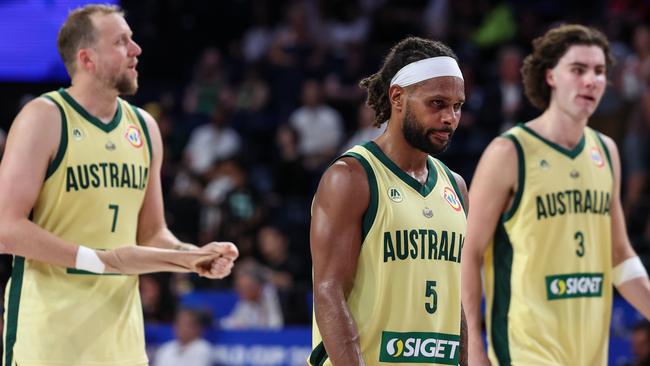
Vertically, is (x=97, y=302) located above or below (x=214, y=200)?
below

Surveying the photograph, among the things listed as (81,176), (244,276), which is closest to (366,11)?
(244,276)

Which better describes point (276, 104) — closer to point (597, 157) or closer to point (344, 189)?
point (597, 157)

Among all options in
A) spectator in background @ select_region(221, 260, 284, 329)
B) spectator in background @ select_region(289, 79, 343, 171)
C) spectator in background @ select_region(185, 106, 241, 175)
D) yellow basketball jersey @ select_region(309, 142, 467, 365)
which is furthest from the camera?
spectator in background @ select_region(185, 106, 241, 175)

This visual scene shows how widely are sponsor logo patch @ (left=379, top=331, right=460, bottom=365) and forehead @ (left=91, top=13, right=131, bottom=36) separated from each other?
2385 mm

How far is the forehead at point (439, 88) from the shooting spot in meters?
4.52

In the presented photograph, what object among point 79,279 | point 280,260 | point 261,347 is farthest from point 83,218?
point 280,260

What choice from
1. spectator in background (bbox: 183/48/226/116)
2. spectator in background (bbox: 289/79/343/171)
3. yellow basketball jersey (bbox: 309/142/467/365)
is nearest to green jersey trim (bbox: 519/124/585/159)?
yellow basketball jersey (bbox: 309/142/467/365)

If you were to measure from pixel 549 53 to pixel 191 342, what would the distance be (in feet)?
17.8

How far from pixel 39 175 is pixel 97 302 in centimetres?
73

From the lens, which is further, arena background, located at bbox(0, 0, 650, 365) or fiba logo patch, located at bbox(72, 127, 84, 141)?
arena background, located at bbox(0, 0, 650, 365)

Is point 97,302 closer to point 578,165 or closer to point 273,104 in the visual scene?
point 578,165

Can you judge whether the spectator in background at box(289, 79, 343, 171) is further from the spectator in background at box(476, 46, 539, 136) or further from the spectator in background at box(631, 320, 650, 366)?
the spectator in background at box(631, 320, 650, 366)

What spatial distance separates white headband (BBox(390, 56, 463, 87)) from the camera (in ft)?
14.9

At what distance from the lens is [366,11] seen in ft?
54.8
